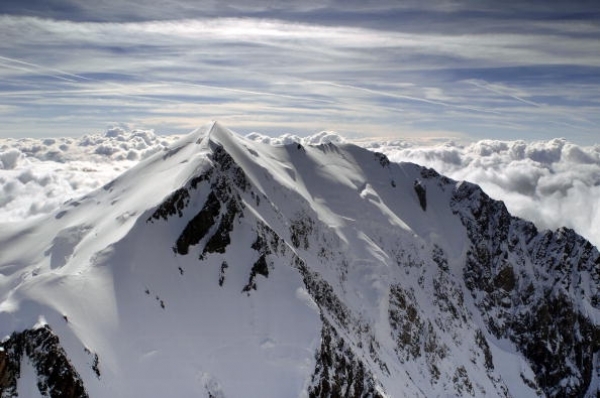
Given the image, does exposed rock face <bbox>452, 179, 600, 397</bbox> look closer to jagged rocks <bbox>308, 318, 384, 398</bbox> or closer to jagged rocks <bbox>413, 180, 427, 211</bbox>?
jagged rocks <bbox>413, 180, 427, 211</bbox>

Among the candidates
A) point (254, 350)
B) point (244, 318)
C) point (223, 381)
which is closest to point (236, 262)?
point (244, 318)

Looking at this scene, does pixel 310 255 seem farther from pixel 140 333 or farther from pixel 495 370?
pixel 495 370

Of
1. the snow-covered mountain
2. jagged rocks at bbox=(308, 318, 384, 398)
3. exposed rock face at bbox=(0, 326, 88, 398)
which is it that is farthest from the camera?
jagged rocks at bbox=(308, 318, 384, 398)

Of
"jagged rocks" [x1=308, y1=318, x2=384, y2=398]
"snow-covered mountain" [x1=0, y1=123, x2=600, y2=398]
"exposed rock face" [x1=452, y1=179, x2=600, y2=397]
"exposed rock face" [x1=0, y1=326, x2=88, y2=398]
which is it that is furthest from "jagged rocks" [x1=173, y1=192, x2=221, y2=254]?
"exposed rock face" [x1=452, y1=179, x2=600, y2=397]

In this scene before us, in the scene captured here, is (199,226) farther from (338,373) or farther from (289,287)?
(338,373)

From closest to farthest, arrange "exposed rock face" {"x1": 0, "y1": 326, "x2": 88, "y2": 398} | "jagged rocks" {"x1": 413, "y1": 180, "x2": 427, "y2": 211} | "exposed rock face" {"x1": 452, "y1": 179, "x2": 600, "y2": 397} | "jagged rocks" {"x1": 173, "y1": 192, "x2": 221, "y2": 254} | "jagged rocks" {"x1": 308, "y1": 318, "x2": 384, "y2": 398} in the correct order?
"exposed rock face" {"x1": 0, "y1": 326, "x2": 88, "y2": 398}, "jagged rocks" {"x1": 308, "y1": 318, "x2": 384, "y2": 398}, "jagged rocks" {"x1": 173, "y1": 192, "x2": 221, "y2": 254}, "exposed rock face" {"x1": 452, "y1": 179, "x2": 600, "y2": 397}, "jagged rocks" {"x1": 413, "y1": 180, "x2": 427, "y2": 211}

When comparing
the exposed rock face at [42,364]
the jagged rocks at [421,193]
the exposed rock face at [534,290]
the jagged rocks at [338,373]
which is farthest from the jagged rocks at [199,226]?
the exposed rock face at [534,290]
